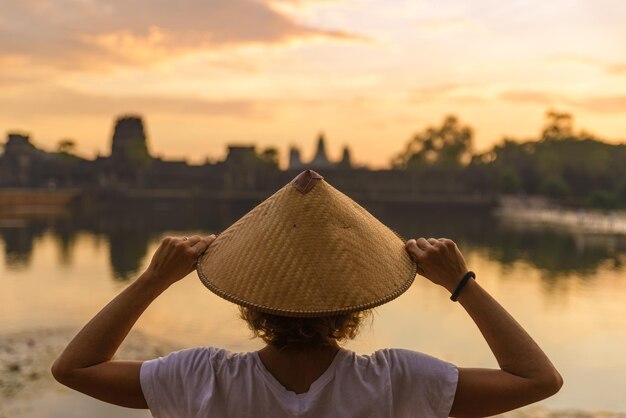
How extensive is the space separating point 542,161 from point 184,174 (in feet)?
115

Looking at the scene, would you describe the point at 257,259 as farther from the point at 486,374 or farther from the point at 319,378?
the point at 486,374

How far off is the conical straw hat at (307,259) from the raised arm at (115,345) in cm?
7

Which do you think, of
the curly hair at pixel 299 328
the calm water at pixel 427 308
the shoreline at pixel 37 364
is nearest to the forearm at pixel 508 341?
the curly hair at pixel 299 328

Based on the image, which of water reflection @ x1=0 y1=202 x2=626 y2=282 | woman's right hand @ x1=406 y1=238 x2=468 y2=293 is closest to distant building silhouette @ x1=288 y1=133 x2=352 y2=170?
water reflection @ x1=0 y1=202 x2=626 y2=282

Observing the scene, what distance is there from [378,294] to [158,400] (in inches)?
16.9

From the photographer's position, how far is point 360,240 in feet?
3.58

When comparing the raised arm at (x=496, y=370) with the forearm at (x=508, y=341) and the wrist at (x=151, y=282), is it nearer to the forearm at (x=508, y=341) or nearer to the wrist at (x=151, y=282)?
the forearm at (x=508, y=341)

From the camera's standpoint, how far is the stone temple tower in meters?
62.7

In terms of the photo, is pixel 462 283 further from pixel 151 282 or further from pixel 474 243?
pixel 474 243

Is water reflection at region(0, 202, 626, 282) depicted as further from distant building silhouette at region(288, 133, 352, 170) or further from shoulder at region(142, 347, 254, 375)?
distant building silhouette at region(288, 133, 352, 170)

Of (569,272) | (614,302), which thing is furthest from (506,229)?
(614,302)

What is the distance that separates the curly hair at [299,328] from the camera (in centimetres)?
107

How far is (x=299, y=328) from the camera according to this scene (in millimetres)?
1069

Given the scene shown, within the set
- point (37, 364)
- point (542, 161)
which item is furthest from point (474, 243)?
point (542, 161)
